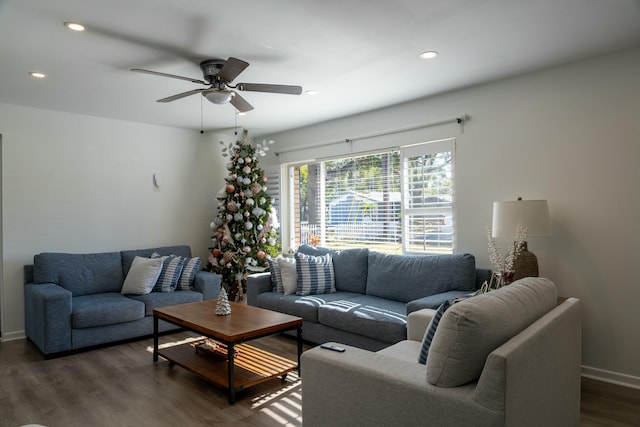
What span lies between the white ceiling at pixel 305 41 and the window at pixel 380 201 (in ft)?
2.66

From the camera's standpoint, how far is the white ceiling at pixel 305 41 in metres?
2.41

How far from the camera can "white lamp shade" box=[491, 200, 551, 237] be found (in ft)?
10.2

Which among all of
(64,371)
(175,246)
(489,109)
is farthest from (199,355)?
(489,109)

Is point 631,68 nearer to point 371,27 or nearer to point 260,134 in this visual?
point 371,27

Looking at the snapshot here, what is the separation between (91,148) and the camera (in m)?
4.94

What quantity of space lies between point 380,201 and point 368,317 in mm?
1754

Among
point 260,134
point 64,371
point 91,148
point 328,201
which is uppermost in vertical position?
point 260,134

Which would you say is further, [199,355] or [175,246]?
[175,246]

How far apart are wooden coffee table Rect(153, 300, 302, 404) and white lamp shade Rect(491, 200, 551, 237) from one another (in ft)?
5.85

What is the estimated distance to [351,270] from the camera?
4.50 meters

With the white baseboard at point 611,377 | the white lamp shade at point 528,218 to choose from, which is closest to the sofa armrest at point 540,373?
the white lamp shade at point 528,218

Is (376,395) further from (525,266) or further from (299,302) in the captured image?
(299,302)

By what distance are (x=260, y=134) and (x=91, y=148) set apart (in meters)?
2.28

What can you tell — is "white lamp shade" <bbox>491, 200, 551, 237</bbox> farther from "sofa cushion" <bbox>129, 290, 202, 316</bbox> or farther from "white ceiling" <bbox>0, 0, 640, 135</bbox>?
"sofa cushion" <bbox>129, 290, 202, 316</bbox>
